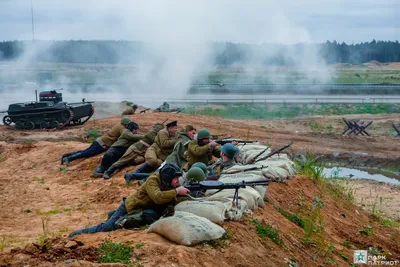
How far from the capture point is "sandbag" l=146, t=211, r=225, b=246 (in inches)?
293

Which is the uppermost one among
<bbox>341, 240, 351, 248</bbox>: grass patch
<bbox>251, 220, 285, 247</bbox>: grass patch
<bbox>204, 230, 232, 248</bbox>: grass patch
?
<bbox>204, 230, 232, 248</bbox>: grass patch

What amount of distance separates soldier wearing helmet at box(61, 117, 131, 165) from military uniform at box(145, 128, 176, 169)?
2555 millimetres

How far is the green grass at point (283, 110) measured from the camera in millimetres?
35688

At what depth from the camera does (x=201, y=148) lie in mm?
11195

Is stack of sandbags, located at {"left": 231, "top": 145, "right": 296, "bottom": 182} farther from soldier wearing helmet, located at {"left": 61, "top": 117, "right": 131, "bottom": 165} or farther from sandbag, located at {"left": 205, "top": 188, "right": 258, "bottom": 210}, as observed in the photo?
soldier wearing helmet, located at {"left": 61, "top": 117, "right": 131, "bottom": 165}

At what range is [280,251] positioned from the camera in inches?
335

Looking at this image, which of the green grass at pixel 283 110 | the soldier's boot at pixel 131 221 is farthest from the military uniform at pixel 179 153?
the green grass at pixel 283 110

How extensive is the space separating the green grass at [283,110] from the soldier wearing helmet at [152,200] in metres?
26.4

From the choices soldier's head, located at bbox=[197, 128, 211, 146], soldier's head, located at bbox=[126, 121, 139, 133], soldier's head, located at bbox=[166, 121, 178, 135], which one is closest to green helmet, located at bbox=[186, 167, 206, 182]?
soldier's head, located at bbox=[197, 128, 211, 146]

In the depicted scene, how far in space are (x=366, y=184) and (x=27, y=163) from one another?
30.5 ft

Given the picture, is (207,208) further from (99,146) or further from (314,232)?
(99,146)

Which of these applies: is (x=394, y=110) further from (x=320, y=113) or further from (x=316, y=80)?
(x=316, y=80)

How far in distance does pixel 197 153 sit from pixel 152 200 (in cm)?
289

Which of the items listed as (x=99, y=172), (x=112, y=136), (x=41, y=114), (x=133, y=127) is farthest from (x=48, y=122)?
(x=133, y=127)
